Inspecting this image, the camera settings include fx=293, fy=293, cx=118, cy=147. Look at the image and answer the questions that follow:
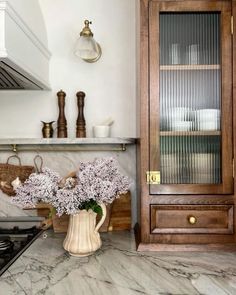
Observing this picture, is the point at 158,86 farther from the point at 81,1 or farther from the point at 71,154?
the point at 81,1

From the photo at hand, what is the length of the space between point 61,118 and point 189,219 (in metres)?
0.84

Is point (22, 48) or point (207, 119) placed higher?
point (22, 48)

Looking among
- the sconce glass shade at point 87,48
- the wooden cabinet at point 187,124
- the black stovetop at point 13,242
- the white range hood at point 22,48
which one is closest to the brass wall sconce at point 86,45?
the sconce glass shade at point 87,48

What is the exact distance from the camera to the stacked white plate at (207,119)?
1.27 metres

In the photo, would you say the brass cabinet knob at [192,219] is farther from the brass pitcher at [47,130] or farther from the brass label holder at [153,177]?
the brass pitcher at [47,130]

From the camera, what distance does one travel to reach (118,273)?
3.45 ft

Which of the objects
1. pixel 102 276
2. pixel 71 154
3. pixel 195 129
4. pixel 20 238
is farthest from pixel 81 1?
pixel 102 276

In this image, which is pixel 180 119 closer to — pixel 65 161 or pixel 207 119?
pixel 207 119

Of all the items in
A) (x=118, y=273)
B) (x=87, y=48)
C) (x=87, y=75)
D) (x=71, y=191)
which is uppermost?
(x=87, y=48)

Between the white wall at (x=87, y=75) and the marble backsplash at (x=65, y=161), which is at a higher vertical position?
the white wall at (x=87, y=75)

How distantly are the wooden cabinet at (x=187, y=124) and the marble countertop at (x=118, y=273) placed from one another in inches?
3.9

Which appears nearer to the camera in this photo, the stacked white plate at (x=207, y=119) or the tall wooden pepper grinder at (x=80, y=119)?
the stacked white plate at (x=207, y=119)

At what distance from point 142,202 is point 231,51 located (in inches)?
29.4

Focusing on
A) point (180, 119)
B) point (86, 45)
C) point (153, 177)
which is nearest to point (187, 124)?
point (180, 119)
